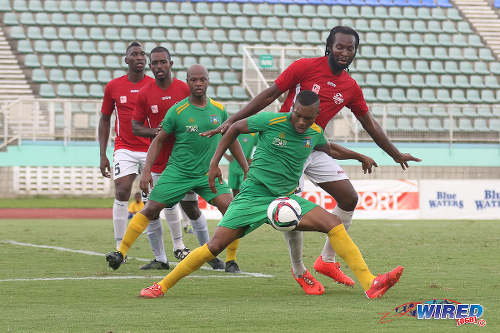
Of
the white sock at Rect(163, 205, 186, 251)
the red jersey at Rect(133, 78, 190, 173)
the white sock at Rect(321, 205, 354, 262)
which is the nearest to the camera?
the white sock at Rect(321, 205, 354, 262)

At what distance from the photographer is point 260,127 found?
692 cm

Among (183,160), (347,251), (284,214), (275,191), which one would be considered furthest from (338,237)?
(183,160)

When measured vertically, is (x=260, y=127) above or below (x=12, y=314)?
above

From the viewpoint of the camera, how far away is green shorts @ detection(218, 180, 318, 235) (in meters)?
6.79

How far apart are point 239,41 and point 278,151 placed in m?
24.4

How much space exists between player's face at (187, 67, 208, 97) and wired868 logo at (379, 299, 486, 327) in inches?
131

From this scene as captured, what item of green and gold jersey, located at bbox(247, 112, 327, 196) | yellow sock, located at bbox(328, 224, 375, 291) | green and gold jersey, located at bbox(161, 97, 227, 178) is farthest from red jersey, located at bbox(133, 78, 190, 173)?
yellow sock, located at bbox(328, 224, 375, 291)

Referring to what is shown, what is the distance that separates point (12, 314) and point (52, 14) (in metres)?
26.2

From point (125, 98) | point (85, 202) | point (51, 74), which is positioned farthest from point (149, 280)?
point (51, 74)

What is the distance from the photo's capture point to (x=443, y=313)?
570 cm

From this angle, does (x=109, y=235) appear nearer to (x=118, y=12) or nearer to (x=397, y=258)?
(x=397, y=258)

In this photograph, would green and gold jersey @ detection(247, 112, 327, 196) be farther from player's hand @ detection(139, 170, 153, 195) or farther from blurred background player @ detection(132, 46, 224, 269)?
blurred background player @ detection(132, 46, 224, 269)

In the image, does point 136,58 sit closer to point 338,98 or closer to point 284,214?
point 338,98

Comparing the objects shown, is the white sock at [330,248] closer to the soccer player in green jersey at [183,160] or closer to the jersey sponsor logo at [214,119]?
the soccer player in green jersey at [183,160]
